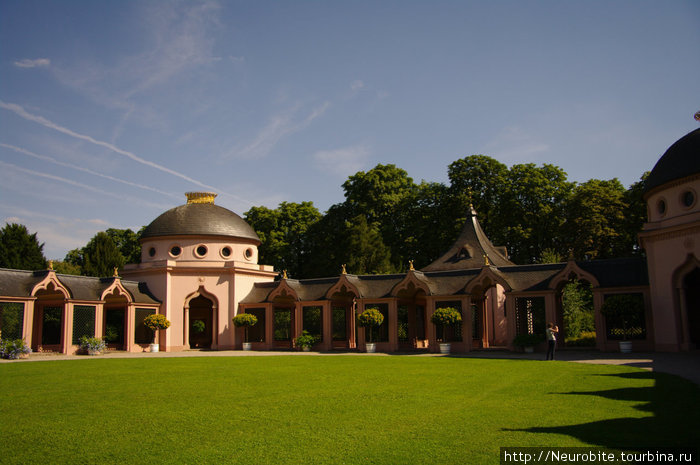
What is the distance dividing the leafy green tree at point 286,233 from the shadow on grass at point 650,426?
166 feet

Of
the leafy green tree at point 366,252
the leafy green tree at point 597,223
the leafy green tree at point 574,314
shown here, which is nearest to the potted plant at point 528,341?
the leafy green tree at point 574,314

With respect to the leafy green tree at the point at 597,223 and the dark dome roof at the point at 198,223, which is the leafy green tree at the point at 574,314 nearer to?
the leafy green tree at the point at 597,223

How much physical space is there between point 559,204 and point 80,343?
4085 centimetres

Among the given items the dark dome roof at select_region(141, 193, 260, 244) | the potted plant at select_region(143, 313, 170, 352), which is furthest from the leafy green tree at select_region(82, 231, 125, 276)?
the potted plant at select_region(143, 313, 170, 352)

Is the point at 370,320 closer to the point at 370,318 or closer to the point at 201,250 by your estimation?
the point at 370,318

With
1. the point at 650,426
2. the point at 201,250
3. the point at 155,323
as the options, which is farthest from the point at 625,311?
the point at 155,323

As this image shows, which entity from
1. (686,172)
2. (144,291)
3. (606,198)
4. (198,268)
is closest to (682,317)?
(686,172)

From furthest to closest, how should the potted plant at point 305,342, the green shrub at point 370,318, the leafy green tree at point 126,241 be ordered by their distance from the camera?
1. the leafy green tree at point 126,241
2. the potted plant at point 305,342
3. the green shrub at point 370,318

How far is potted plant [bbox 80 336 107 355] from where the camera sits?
3659cm

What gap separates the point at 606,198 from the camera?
47844mm

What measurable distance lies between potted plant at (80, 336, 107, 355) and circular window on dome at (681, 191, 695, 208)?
1401 inches

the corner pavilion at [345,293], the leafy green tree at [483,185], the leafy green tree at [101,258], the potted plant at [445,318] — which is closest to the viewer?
the corner pavilion at [345,293]

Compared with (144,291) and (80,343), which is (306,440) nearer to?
(80,343)

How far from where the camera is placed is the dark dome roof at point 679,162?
28.3 meters
